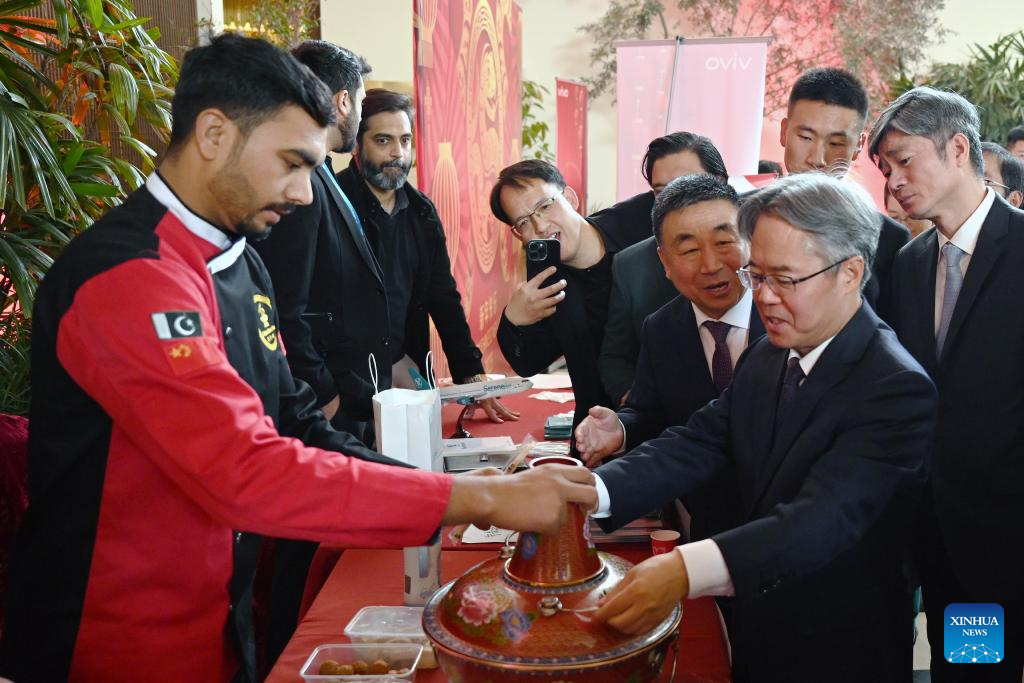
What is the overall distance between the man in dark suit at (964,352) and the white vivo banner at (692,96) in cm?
385

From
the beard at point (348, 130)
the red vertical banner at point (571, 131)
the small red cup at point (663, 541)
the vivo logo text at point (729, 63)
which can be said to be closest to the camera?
the small red cup at point (663, 541)

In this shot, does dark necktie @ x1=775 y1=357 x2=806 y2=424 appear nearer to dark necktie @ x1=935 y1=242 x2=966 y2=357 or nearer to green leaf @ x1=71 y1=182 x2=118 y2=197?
dark necktie @ x1=935 y1=242 x2=966 y2=357

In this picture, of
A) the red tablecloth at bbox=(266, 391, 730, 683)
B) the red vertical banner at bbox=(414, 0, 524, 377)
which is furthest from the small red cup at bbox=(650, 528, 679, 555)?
the red vertical banner at bbox=(414, 0, 524, 377)

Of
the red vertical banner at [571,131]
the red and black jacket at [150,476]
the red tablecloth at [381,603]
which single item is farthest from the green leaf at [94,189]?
the red vertical banner at [571,131]

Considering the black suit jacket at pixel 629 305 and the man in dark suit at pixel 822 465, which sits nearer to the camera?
the man in dark suit at pixel 822 465

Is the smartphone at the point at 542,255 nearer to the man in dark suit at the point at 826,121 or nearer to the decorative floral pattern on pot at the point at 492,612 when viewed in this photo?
the man in dark suit at the point at 826,121

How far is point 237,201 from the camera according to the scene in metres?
1.47

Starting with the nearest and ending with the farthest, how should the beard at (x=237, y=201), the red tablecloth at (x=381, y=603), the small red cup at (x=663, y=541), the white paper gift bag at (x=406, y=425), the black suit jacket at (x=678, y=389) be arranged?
the beard at (x=237, y=201) → the red tablecloth at (x=381, y=603) → the small red cup at (x=663, y=541) → the white paper gift bag at (x=406, y=425) → the black suit jacket at (x=678, y=389)

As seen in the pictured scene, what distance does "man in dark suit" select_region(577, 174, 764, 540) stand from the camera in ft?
7.61

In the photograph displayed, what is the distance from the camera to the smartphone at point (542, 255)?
3014 mm

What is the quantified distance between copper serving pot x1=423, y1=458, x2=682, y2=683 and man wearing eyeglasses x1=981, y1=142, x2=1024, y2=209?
2.73m

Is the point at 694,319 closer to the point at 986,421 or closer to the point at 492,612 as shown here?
the point at 986,421

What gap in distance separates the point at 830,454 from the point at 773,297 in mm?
298

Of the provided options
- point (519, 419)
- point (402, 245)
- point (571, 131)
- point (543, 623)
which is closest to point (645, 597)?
point (543, 623)
